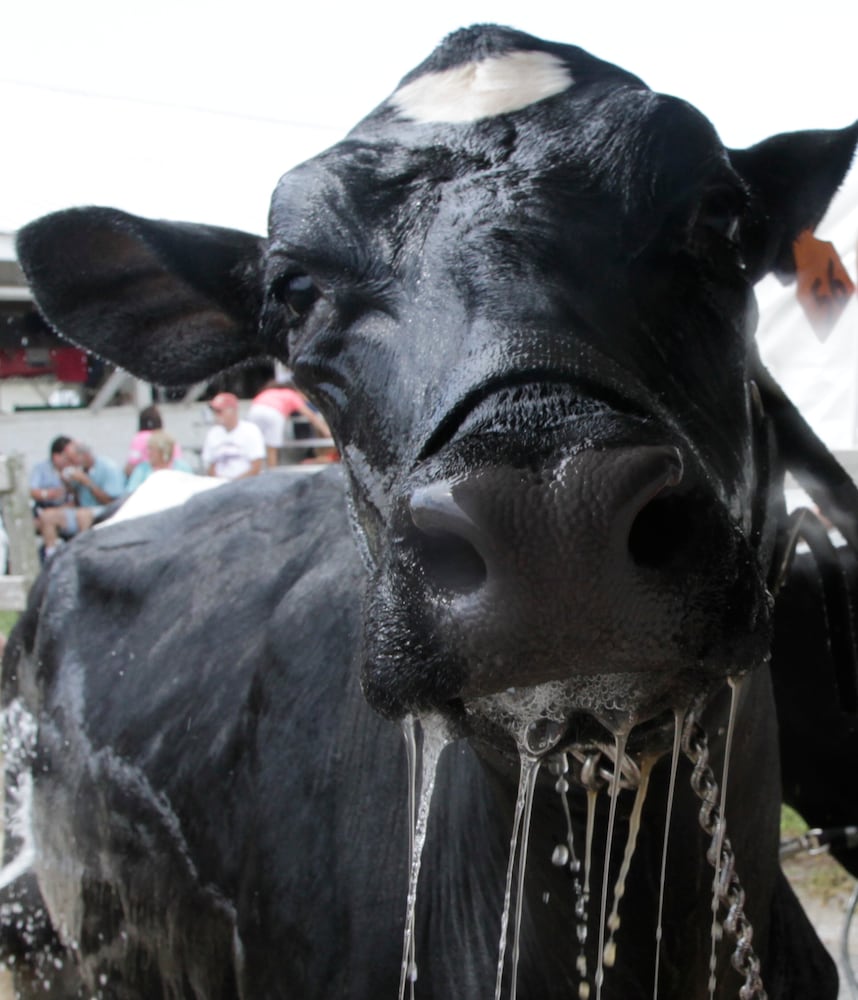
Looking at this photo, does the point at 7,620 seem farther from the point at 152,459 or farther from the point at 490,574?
the point at 490,574

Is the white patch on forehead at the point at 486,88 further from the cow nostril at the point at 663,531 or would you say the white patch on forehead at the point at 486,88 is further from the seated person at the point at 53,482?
the seated person at the point at 53,482

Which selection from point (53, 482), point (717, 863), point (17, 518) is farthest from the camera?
point (53, 482)

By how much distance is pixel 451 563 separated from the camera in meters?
1.39

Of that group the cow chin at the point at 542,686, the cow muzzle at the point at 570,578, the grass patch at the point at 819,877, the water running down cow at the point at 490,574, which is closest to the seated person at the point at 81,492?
the grass patch at the point at 819,877

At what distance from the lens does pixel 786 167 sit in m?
2.35

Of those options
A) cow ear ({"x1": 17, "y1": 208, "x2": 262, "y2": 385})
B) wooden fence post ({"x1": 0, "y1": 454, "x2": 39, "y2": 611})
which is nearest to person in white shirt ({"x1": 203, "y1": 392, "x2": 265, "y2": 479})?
wooden fence post ({"x1": 0, "y1": 454, "x2": 39, "y2": 611})

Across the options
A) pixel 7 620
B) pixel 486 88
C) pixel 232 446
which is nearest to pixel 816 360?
pixel 486 88

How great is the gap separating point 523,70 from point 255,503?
2188mm

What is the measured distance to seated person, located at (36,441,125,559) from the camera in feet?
38.8

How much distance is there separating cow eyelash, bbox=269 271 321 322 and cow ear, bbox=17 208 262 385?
0.42 m

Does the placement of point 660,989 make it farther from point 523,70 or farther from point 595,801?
point 523,70

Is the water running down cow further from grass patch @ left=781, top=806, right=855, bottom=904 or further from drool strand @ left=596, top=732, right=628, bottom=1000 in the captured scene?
grass patch @ left=781, top=806, right=855, bottom=904

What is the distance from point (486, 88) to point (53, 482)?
1105 cm

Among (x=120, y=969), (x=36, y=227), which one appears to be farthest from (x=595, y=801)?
(x=120, y=969)
